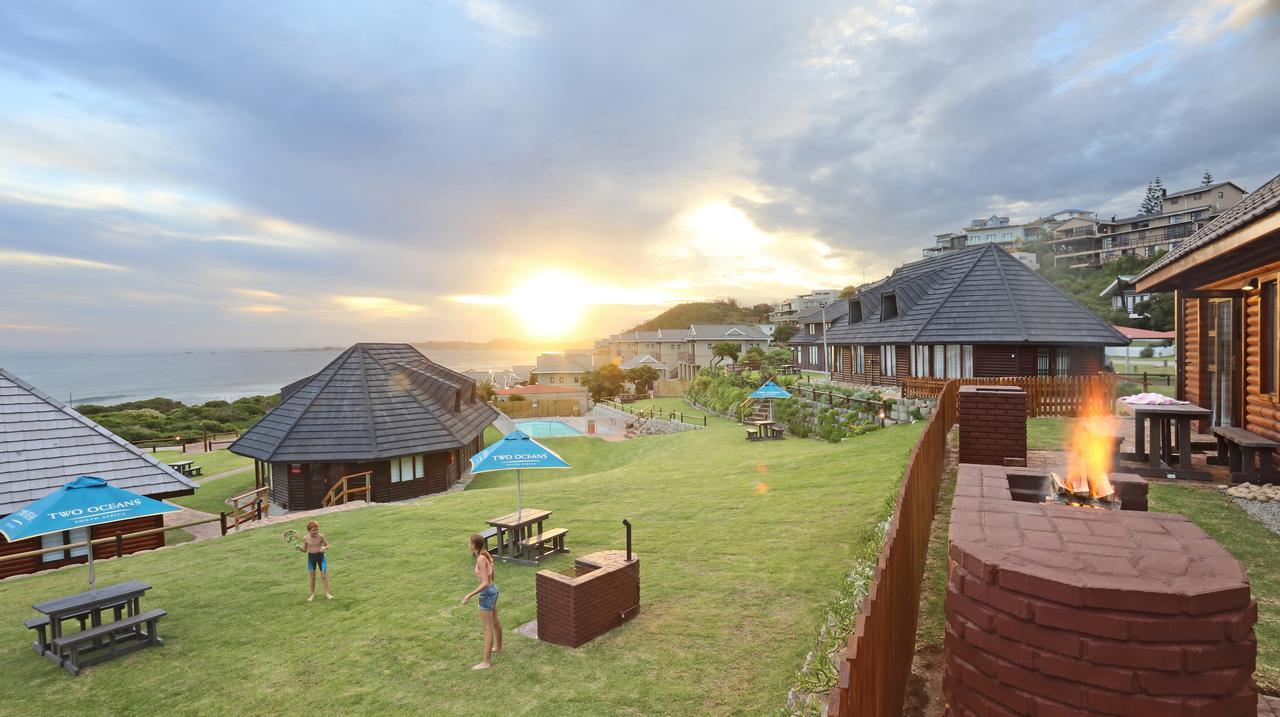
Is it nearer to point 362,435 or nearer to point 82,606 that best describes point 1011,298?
point 362,435

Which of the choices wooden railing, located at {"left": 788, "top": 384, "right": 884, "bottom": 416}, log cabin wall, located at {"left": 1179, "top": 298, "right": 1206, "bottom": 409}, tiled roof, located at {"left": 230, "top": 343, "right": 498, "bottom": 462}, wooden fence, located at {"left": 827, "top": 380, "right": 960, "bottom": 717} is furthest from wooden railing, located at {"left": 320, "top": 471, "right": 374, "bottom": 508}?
log cabin wall, located at {"left": 1179, "top": 298, "right": 1206, "bottom": 409}

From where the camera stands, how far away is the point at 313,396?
27.1m

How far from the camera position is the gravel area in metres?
7.85

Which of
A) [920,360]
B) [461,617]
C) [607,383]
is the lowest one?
[607,383]

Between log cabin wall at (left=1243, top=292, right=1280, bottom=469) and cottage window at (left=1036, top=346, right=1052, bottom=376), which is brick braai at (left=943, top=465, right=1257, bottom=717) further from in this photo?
cottage window at (left=1036, top=346, right=1052, bottom=376)

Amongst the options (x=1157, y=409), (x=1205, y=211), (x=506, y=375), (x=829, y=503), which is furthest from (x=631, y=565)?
(x=1205, y=211)

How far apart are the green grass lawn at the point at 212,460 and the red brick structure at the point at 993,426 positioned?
3776 centimetres

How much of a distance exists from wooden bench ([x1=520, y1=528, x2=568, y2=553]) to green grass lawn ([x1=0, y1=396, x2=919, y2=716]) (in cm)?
35

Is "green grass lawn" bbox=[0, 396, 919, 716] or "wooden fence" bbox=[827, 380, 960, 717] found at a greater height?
"wooden fence" bbox=[827, 380, 960, 717]

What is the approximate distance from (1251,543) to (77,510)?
16159 mm

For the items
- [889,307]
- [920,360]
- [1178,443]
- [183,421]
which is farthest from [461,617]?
[183,421]

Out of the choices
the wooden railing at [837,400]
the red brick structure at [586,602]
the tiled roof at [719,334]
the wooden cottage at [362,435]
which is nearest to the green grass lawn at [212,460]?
the wooden cottage at [362,435]

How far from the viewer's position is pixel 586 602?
26.7 feet

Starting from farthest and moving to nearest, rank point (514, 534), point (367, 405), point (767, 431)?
point (767, 431) → point (367, 405) → point (514, 534)
